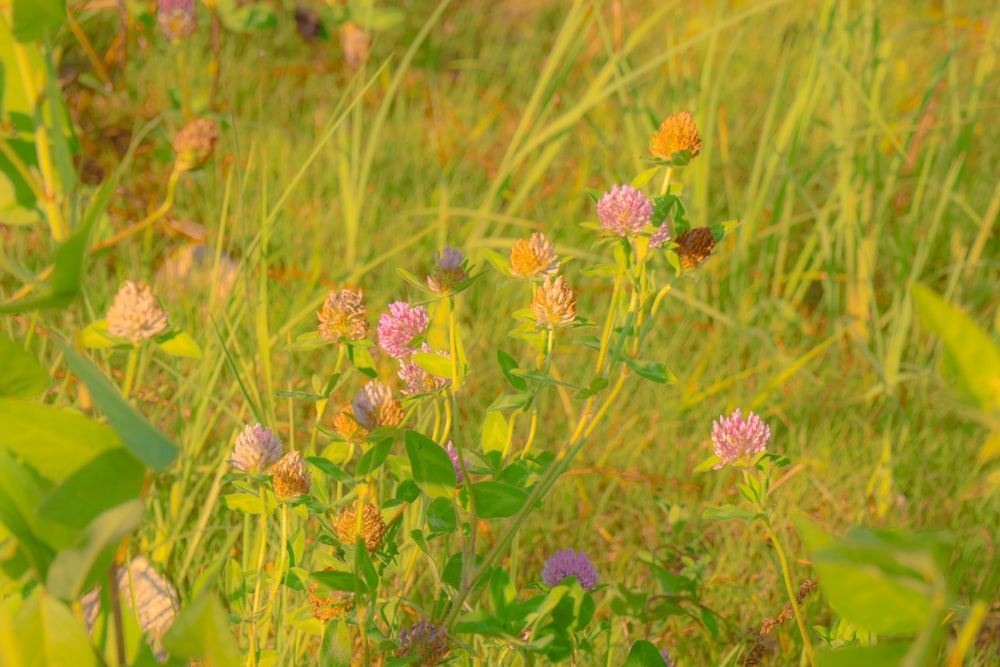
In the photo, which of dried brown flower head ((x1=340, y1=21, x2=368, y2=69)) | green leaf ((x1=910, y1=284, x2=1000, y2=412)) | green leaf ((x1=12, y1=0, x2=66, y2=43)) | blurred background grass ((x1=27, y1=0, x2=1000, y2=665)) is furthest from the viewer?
dried brown flower head ((x1=340, y1=21, x2=368, y2=69))

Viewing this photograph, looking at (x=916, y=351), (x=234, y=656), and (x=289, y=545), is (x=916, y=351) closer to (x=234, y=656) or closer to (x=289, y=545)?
(x=289, y=545)

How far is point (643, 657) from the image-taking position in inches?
33.4

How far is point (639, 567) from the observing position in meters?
1.33

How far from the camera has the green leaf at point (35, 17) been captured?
2.17ft

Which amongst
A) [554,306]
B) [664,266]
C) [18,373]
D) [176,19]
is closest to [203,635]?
[18,373]

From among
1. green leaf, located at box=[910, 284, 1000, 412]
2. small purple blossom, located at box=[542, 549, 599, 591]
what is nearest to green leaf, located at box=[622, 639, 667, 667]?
small purple blossom, located at box=[542, 549, 599, 591]

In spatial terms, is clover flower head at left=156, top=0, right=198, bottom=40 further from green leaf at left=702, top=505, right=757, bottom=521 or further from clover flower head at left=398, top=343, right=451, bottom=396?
green leaf at left=702, top=505, right=757, bottom=521

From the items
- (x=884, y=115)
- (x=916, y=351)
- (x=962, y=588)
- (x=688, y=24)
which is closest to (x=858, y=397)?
(x=916, y=351)

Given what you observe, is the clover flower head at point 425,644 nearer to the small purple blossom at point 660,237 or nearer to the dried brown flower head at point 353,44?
the small purple blossom at point 660,237

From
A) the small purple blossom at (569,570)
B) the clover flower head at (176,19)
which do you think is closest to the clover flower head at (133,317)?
the small purple blossom at (569,570)

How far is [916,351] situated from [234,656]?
158 centimetres

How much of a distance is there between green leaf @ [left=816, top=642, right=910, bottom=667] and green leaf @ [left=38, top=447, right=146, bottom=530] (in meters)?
0.41

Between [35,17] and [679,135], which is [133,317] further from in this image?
[679,135]

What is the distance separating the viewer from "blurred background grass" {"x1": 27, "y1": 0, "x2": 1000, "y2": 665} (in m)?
1.35
